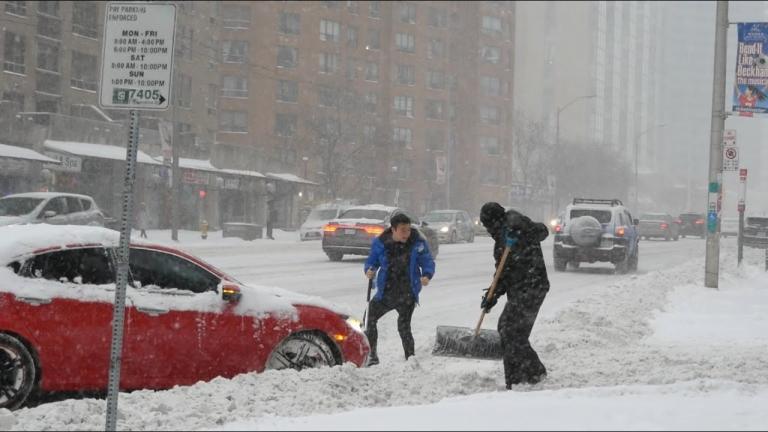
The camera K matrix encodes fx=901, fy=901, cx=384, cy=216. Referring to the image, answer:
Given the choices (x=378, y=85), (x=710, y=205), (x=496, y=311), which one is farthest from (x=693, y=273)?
(x=378, y=85)

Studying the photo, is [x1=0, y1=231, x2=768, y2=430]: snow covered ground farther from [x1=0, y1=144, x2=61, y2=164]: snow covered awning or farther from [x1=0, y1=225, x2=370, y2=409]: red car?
[x1=0, y1=144, x2=61, y2=164]: snow covered awning

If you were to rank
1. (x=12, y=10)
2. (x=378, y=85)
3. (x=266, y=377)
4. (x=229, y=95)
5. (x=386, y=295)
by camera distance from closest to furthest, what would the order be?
(x=266, y=377) → (x=386, y=295) → (x=12, y=10) → (x=229, y=95) → (x=378, y=85)

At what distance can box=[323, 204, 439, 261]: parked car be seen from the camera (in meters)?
23.5

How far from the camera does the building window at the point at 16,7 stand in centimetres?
4166

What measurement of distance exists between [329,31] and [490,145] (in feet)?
77.1

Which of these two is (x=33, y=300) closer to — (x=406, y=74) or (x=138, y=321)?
(x=138, y=321)

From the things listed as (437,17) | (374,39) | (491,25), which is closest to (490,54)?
(491,25)

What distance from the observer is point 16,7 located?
42188mm

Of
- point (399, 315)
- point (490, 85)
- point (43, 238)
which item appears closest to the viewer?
point (43, 238)

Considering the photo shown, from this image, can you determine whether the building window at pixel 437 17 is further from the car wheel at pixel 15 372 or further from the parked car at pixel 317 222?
the car wheel at pixel 15 372

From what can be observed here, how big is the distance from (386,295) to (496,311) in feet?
19.9

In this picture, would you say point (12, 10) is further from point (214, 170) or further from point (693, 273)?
point (693, 273)

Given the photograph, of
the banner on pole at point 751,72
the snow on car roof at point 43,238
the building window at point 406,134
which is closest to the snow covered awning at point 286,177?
the building window at point 406,134

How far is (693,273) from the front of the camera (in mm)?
21500
